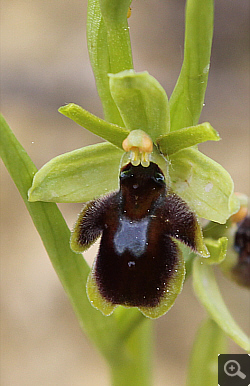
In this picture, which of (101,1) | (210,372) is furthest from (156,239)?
(210,372)

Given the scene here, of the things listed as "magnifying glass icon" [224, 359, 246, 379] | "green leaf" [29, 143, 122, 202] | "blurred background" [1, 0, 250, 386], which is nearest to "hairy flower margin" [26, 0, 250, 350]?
"green leaf" [29, 143, 122, 202]

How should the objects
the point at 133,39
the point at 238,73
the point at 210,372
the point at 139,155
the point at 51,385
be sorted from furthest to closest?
the point at 238,73 < the point at 133,39 < the point at 51,385 < the point at 210,372 < the point at 139,155

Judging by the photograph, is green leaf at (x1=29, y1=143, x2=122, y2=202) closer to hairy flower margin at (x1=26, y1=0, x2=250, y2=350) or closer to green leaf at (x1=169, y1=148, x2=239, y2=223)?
hairy flower margin at (x1=26, y1=0, x2=250, y2=350)

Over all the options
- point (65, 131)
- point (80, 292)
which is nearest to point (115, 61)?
point (80, 292)

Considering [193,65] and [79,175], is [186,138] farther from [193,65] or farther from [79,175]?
[79,175]

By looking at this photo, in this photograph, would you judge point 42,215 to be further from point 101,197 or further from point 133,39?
point 133,39

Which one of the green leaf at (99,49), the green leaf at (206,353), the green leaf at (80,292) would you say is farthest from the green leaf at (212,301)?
the green leaf at (99,49)
